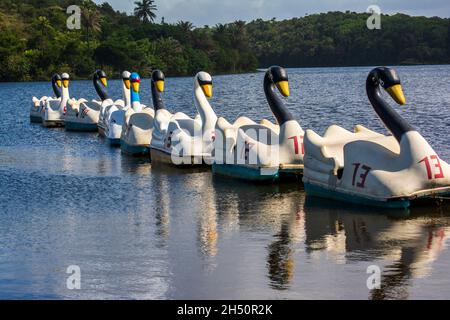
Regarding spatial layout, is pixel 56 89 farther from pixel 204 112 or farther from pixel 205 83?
pixel 204 112

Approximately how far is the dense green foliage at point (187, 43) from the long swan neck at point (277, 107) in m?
97.8

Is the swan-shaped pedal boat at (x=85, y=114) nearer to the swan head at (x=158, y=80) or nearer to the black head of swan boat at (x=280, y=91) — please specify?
the swan head at (x=158, y=80)

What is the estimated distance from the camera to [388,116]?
1475 cm

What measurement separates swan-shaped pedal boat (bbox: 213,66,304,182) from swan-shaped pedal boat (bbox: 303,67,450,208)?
1.44 metres

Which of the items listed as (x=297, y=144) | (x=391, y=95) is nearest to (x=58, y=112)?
(x=297, y=144)

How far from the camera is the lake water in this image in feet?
33.2

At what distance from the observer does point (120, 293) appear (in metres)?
9.92

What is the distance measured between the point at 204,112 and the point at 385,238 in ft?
27.6

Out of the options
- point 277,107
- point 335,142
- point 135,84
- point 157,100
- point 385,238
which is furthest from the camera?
point 135,84

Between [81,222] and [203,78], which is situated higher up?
[203,78]
